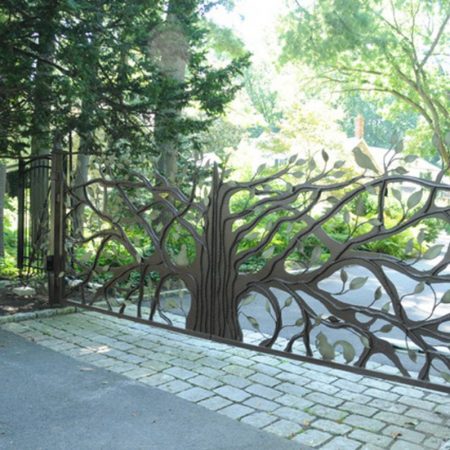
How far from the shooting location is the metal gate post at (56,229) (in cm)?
655

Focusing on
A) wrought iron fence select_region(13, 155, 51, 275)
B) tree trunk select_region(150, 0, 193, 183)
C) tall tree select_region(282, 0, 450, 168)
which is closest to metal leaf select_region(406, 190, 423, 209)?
tree trunk select_region(150, 0, 193, 183)

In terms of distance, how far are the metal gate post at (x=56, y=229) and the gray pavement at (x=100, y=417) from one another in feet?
6.71

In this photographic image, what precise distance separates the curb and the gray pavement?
61.3 inches

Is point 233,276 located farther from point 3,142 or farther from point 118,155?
point 3,142

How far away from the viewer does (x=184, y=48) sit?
8.30m

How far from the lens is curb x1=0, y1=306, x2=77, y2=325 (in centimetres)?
609

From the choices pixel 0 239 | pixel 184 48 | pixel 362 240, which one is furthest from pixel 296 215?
pixel 0 239

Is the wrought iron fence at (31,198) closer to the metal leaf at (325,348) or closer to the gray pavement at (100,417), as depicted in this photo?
the gray pavement at (100,417)

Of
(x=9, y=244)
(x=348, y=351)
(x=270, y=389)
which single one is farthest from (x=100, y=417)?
(x=9, y=244)

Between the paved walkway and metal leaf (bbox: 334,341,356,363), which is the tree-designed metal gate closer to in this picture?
metal leaf (bbox: 334,341,356,363)

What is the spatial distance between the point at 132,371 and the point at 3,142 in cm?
463

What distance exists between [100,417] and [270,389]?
1.36 m

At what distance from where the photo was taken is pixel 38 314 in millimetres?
6344

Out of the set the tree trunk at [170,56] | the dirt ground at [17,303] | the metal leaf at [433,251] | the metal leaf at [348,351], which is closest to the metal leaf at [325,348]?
the metal leaf at [348,351]
